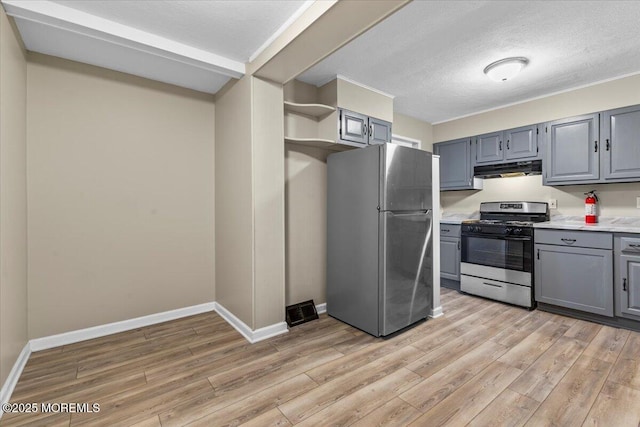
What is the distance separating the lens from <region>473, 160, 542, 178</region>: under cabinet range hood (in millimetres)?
3637

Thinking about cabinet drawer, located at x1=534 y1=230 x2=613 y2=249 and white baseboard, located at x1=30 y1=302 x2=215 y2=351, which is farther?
cabinet drawer, located at x1=534 y1=230 x2=613 y2=249

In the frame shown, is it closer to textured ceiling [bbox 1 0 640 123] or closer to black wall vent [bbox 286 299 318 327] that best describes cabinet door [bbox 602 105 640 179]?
textured ceiling [bbox 1 0 640 123]

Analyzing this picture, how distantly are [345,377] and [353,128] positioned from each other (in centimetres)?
233

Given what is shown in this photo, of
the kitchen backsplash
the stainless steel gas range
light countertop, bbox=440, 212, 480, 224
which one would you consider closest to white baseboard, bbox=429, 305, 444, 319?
the stainless steel gas range

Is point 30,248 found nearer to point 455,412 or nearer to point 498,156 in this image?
point 455,412

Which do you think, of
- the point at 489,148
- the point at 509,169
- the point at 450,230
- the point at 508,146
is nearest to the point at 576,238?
the point at 509,169

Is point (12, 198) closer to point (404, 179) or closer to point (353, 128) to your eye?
point (353, 128)

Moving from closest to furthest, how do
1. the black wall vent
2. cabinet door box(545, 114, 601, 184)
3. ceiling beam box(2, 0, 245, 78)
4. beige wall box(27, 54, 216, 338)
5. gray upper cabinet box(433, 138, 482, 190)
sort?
1. ceiling beam box(2, 0, 245, 78)
2. beige wall box(27, 54, 216, 338)
3. the black wall vent
4. cabinet door box(545, 114, 601, 184)
5. gray upper cabinet box(433, 138, 482, 190)

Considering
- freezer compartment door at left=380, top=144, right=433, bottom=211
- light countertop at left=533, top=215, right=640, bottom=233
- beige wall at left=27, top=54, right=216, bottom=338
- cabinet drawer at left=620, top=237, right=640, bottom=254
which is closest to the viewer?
beige wall at left=27, top=54, right=216, bottom=338

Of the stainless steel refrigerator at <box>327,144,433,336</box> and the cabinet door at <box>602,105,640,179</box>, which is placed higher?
the cabinet door at <box>602,105,640,179</box>

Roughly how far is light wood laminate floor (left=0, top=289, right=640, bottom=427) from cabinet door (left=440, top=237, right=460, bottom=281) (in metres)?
1.20

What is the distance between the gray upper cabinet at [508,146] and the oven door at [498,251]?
1.12 meters

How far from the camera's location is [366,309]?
2.66 m

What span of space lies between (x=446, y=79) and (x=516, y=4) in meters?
1.16
